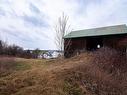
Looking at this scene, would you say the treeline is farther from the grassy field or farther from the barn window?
the grassy field

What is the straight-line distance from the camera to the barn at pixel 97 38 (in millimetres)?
15273

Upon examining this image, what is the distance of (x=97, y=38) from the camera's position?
58.1 ft

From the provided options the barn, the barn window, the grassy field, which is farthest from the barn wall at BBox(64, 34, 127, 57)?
the grassy field

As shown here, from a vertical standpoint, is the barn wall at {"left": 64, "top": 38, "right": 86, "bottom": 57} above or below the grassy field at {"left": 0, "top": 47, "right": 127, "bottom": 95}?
above

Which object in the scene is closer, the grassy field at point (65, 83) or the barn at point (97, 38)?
the grassy field at point (65, 83)

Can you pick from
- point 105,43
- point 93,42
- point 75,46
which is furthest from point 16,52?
point 105,43

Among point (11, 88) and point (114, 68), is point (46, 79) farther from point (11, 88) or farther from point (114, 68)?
point (114, 68)

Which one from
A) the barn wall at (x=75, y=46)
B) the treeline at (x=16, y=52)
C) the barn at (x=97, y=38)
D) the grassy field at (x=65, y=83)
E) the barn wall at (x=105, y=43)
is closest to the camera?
the grassy field at (x=65, y=83)

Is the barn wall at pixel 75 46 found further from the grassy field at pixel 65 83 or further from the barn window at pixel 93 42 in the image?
the grassy field at pixel 65 83

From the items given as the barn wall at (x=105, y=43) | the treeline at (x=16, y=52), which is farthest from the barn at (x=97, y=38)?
the treeline at (x=16, y=52)

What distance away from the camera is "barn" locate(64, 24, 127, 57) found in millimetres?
15273

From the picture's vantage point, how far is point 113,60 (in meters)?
11.4

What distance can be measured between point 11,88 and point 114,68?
5.69 metres

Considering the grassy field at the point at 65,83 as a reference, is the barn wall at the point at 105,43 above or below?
above
